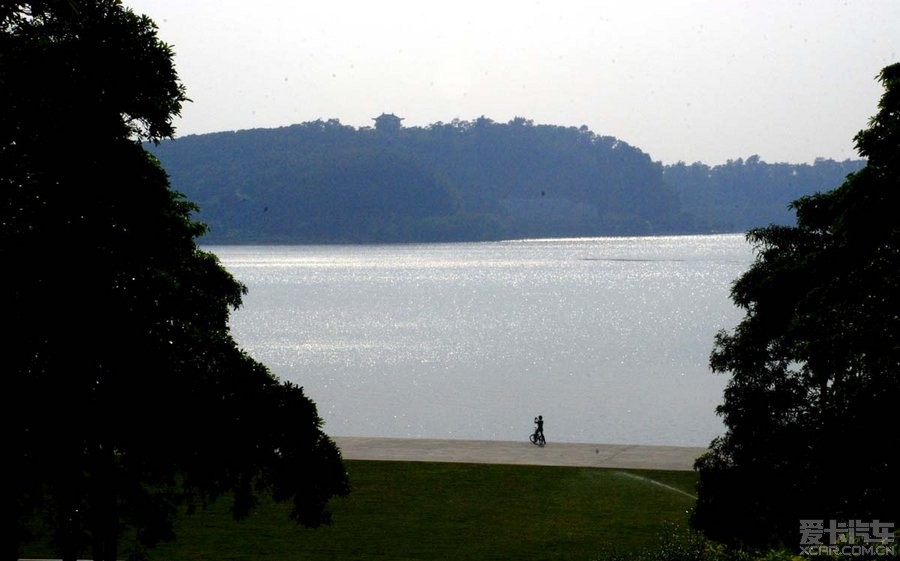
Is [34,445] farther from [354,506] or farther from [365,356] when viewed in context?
[365,356]

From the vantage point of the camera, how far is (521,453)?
42094 millimetres

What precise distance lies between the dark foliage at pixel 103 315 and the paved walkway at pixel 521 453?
24554 mm

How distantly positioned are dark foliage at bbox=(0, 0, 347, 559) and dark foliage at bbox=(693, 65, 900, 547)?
25.5 feet

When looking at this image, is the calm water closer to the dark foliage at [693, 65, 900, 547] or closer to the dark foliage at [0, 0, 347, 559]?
the dark foliage at [693, 65, 900, 547]

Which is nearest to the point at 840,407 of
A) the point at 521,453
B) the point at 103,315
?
the point at 103,315

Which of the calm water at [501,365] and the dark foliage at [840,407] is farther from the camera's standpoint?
the calm water at [501,365]

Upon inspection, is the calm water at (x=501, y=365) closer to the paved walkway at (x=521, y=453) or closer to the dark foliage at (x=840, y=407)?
the paved walkway at (x=521, y=453)

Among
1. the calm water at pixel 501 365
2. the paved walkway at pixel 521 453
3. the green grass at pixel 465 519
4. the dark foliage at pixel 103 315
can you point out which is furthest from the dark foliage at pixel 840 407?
the calm water at pixel 501 365

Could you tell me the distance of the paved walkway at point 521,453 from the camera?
39.8 m

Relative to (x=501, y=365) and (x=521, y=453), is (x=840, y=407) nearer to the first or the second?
(x=521, y=453)

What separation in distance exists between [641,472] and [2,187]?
90.5 ft

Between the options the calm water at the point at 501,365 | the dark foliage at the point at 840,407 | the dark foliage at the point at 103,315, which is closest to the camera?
the dark foliage at the point at 103,315

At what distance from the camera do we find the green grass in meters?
27.7

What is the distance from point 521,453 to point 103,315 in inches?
1134
